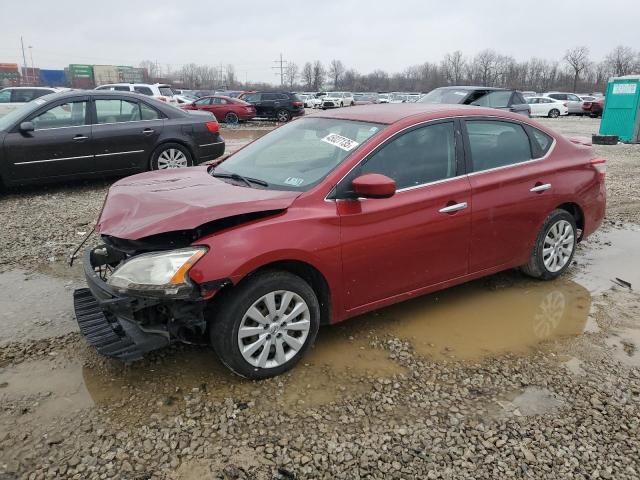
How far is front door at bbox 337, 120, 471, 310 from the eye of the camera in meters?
3.49

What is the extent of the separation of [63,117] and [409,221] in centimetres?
643

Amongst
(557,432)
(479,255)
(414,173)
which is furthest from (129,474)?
(479,255)

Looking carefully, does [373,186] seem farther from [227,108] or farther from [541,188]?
[227,108]

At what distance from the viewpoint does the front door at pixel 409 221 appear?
349cm

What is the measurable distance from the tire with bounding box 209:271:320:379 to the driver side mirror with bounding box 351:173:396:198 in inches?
26.8

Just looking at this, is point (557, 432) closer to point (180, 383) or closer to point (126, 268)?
point (180, 383)

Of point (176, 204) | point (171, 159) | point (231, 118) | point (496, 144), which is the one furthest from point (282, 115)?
point (176, 204)

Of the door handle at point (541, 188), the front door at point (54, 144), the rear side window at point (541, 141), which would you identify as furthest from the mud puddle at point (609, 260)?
the front door at point (54, 144)

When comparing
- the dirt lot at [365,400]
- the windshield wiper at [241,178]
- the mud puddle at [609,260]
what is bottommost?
the dirt lot at [365,400]

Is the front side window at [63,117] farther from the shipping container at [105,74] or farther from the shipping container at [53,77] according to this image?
the shipping container at [53,77]

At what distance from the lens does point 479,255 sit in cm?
417

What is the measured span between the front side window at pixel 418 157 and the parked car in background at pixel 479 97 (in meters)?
9.29

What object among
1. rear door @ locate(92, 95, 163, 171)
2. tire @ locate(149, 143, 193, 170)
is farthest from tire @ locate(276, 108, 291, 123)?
rear door @ locate(92, 95, 163, 171)

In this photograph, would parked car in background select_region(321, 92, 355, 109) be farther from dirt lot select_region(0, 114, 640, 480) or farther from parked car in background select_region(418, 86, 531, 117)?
dirt lot select_region(0, 114, 640, 480)
